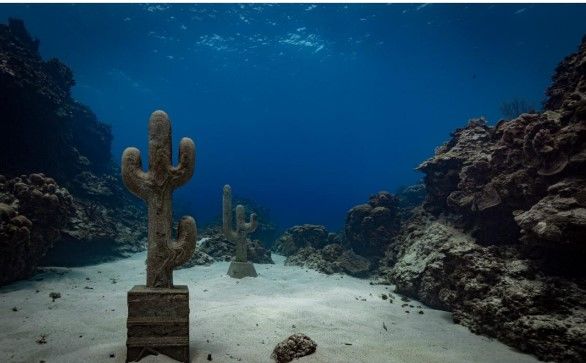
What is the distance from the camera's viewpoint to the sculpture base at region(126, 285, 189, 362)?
392cm

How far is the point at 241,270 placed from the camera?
1041 cm

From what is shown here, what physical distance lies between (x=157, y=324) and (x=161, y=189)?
1.79 m

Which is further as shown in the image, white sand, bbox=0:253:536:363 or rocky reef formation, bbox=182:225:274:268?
rocky reef formation, bbox=182:225:274:268

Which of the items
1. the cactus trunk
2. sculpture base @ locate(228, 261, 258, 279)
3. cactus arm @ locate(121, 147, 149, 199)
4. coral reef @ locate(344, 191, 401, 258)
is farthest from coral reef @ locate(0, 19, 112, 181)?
coral reef @ locate(344, 191, 401, 258)

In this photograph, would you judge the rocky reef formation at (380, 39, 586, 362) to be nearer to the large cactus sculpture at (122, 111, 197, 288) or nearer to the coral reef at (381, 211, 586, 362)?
the coral reef at (381, 211, 586, 362)

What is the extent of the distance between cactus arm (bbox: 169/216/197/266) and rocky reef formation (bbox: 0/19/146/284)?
5470 millimetres

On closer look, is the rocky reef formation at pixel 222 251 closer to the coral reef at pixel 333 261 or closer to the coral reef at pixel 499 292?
the coral reef at pixel 333 261

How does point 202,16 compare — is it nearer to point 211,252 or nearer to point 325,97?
point 211,252

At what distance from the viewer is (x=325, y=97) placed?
6444cm

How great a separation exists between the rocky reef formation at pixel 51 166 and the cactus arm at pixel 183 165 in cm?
564

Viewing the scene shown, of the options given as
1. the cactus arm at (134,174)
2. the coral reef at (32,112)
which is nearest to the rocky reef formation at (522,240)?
the cactus arm at (134,174)

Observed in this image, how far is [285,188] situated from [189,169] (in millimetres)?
126218

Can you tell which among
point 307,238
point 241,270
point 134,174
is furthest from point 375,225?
point 134,174

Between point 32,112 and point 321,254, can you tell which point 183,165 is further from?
point 32,112
